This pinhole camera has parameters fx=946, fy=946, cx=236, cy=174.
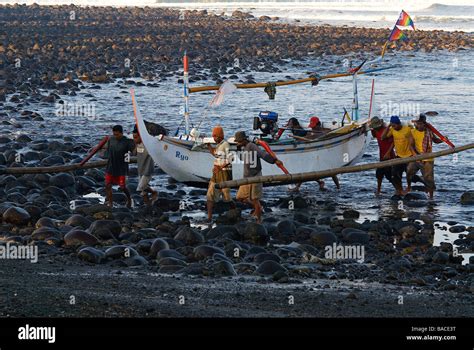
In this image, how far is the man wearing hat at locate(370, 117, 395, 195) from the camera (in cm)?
1747

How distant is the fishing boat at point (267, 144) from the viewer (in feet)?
53.7

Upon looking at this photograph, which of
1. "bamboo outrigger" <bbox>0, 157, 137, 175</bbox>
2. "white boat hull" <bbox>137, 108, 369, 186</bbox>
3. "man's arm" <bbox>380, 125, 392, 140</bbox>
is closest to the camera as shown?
"white boat hull" <bbox>137, 108, 369, 186</bbox>

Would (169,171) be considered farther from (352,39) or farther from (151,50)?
(352,39)

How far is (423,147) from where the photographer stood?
56.4 feet

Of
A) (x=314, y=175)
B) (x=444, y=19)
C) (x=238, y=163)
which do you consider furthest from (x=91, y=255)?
(x=444, y=19)

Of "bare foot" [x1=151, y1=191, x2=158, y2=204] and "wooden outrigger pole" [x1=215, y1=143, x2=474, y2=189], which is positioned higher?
"wooden outrigger pole" [x1=215, y1=143, x2=474, y2=189]

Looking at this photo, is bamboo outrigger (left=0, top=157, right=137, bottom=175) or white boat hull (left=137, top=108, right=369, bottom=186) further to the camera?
bamboo outrigger (left=0, top=157, right=137, bottom=175)

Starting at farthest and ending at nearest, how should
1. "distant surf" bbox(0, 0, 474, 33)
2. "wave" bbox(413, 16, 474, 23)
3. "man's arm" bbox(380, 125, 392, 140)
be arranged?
"wave" bbox(413, 16, 474, 23) → "distant surf" bbox(0, 0, 474, 33) → "man's arm" bbox(380, 125, 392, 140)

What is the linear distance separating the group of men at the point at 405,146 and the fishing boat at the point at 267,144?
867mm

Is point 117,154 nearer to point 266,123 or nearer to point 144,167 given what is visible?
point 144,167

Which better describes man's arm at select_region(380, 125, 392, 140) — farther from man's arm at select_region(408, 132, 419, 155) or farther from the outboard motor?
the outboard motor

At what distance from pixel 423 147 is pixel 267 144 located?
2947mm

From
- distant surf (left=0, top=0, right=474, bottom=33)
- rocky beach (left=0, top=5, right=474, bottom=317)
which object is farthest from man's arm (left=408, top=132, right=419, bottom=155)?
distant surf (left=0, top=0, right=474, bottom=33)
